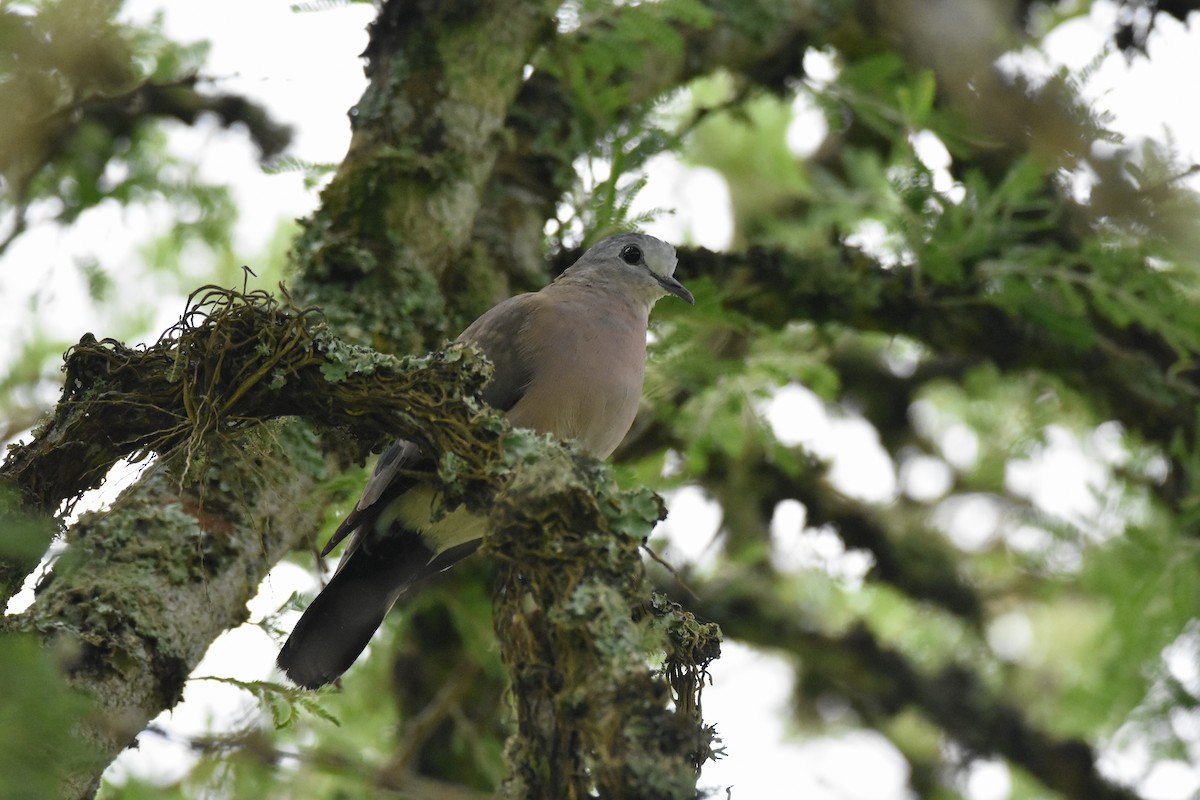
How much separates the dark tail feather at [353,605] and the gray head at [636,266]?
1.30 meters

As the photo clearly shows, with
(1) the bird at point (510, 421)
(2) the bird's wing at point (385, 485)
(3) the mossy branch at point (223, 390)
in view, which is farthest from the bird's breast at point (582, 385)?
(3) the mossy branch at point (223, 390)

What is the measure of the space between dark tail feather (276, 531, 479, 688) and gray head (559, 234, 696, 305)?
4.28ft

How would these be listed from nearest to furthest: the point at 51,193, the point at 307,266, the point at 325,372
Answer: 1. the point at 325,372
2. the point at 307,266
3. the point at 51,193

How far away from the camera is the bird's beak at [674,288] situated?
201 inches

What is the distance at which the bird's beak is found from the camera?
5.11 m

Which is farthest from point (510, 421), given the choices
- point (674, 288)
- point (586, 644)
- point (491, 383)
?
point (586, 644)

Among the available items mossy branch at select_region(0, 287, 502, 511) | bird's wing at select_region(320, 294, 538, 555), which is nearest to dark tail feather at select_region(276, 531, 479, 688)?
bird's wing at select_region(320, 294, 538, 555)

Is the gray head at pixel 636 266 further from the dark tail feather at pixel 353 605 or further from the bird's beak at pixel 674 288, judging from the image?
the dark tail feather at pixel 353 605

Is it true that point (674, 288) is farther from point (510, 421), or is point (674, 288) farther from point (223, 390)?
point (223, 390)

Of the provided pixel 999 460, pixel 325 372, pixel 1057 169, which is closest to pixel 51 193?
pixel 325 372

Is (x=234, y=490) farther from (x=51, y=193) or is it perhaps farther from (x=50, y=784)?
(x=51, y=193)

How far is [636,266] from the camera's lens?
516 centimetres

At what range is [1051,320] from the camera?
575cm

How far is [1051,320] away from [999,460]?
6.85ft
